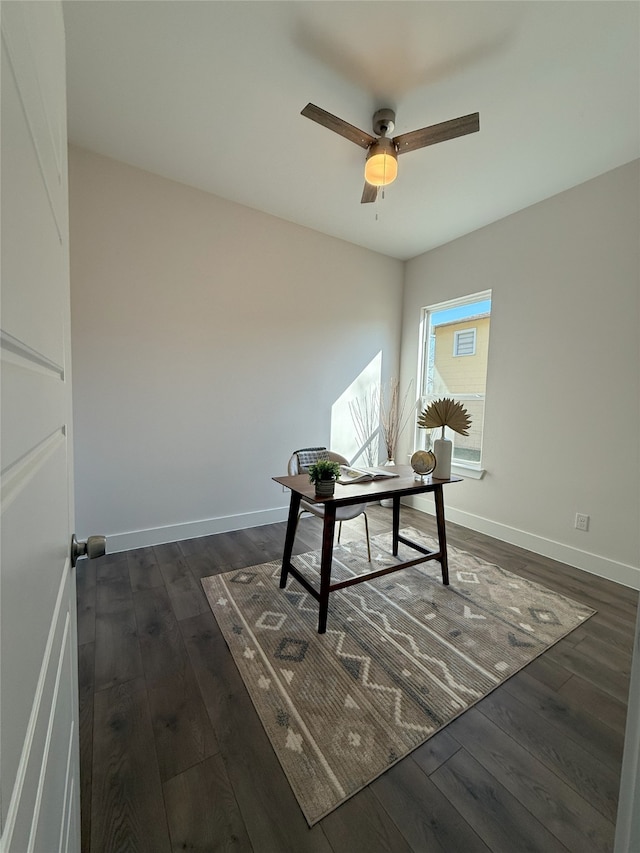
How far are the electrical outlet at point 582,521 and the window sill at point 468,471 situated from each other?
798 mm

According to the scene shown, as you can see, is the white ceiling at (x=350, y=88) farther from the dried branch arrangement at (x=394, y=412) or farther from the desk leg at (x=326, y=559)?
the desk leg at (x=326, y=559)

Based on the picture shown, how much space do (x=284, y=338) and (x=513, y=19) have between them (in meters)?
2.32

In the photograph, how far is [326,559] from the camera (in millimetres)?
1755

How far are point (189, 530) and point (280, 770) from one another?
6.58 ft

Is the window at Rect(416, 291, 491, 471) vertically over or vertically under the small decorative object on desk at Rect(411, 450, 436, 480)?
over

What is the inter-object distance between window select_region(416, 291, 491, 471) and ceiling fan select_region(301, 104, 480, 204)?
175 centimetres

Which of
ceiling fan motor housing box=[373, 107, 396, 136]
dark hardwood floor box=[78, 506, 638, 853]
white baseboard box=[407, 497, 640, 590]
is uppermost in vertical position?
ceiling fan motor housing box=[373, 107, 396, 136]

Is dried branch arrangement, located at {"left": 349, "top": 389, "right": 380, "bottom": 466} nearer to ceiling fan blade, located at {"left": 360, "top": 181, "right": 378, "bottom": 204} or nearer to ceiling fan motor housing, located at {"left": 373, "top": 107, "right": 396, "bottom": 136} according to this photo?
ceiling fan blade, located at {"left": 360, "top": 181, "right": 378, "bottom": 204}

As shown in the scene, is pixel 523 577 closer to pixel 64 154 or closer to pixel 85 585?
pixel 85 585

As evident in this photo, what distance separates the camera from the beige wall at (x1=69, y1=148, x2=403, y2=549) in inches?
95.6

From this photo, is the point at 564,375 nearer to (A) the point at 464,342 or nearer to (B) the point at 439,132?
(A) the point at 464,342


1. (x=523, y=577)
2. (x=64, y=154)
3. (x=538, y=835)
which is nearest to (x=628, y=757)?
(x=538, y=835)

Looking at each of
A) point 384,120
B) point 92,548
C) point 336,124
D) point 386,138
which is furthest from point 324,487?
point 384,120

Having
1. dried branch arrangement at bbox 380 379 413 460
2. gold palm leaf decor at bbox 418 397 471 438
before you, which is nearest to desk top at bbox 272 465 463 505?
gold palm leaf decor at bbox 418 397 471 438
